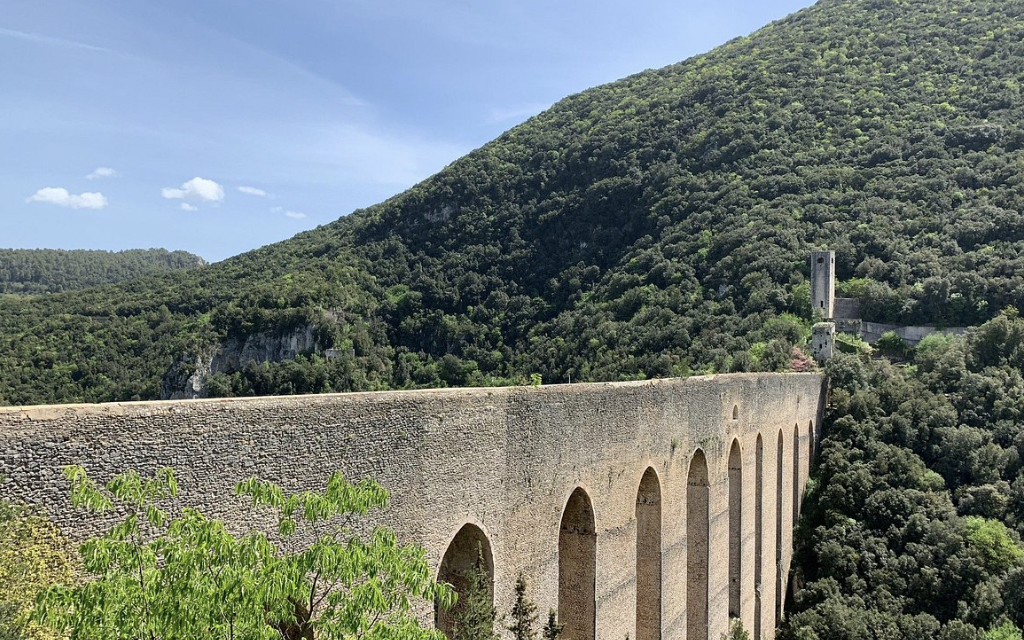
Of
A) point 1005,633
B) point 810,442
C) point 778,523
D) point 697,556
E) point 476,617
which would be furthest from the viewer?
point 810,442

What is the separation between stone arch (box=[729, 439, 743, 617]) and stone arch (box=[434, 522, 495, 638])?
433 inches

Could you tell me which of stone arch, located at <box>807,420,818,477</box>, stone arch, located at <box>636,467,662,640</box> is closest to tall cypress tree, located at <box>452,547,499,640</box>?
stone arch, located at <box>636,467,662,640</box>

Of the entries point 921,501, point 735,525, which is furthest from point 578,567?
point 921,501

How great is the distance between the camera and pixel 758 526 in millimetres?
21938

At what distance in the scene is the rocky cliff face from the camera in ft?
137

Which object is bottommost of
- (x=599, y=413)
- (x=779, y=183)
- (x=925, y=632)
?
(x=925, y=632)

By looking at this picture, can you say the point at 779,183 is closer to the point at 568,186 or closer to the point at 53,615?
the point at 568,186

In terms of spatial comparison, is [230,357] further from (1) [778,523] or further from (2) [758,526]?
(2) [758,526]

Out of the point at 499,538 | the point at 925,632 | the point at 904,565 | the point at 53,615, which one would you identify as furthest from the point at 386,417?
the point at 904,565

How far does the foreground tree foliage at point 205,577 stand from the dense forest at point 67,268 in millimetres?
81264

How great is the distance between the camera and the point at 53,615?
412 cm

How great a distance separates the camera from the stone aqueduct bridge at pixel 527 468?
5.46 meters

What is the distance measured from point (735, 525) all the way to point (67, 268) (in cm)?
9511

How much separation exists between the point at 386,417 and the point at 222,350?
42753mm
